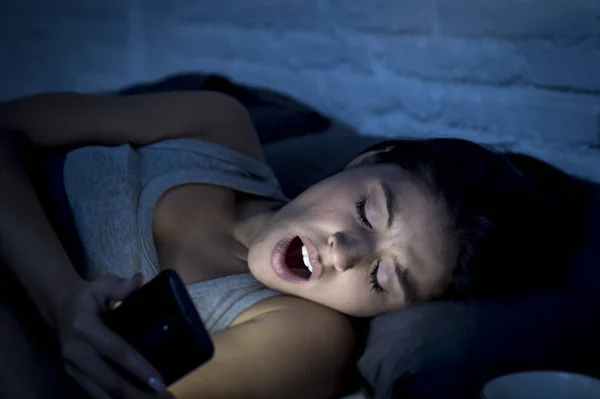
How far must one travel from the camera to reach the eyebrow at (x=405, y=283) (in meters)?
1.00

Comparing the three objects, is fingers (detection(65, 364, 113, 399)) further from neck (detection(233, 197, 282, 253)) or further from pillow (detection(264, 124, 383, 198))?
pillow (detection(264, 124, 383, 198))

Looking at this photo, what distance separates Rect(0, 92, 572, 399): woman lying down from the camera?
0.94 metres

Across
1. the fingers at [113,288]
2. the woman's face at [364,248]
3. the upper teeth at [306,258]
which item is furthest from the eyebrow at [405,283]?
the fingers at [113,288]

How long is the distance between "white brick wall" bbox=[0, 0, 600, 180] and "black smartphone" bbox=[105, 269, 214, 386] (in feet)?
2.44

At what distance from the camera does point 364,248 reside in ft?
3.26

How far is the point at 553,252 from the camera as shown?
1084mm

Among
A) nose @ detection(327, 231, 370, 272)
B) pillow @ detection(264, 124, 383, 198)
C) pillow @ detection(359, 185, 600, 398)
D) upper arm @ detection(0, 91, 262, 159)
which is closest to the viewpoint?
pillow @ detection(359, 185, 600, 398)

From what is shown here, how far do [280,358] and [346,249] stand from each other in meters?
0.16

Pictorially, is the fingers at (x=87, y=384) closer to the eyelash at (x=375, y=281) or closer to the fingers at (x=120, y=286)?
the fingers at (x=120, y=286)

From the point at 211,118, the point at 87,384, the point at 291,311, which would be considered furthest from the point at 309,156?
the point at 87,384

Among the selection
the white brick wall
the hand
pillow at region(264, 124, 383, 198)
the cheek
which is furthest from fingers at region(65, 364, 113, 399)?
the white brick wall

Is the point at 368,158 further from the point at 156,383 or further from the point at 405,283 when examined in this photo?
the point at 156,383

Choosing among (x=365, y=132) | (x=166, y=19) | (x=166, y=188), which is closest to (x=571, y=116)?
(x=365, y=132)

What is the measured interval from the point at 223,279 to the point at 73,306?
0.89 feet
